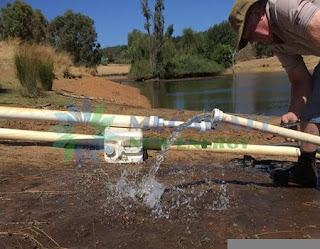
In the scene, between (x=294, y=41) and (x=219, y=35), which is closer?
(x=294, y=41)

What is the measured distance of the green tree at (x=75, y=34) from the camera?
53.1 meters

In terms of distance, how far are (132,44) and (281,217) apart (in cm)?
4762

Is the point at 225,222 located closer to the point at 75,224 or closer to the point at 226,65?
the point at 75,224

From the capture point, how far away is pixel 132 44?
4894 centimetres

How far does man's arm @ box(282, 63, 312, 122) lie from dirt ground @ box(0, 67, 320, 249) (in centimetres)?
64

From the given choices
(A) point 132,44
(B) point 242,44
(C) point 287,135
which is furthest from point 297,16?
(A) point 132,44

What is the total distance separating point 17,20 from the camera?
3522 cm

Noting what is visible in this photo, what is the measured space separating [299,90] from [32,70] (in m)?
8.69

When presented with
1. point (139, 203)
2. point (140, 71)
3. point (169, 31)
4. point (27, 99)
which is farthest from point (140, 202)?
point (169, 31)

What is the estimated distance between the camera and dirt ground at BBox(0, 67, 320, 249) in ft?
7.80

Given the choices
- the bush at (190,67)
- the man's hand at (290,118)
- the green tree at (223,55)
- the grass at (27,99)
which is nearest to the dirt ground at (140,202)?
the man's hand at (290,118)

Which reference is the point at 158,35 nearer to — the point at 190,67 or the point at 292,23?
the point at 190,67

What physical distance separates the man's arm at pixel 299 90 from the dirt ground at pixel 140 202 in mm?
638

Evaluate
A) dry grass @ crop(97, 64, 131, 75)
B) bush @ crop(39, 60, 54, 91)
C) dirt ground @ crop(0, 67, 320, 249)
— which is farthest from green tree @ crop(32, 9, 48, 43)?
dirt ground @ crop(0, 67, 320, 249)
